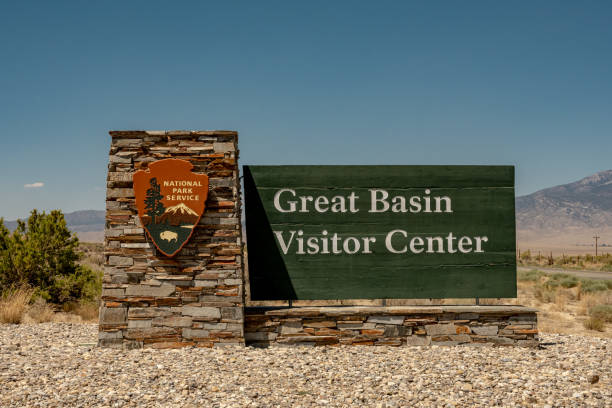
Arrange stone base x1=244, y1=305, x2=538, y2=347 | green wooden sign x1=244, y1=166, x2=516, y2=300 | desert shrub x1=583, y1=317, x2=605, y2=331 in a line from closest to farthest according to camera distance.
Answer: stone base x1=244, y1=305, x2=538, y2=347 → green wooden sign x1=244, y1=166, x2=516, y2=300 → desert shrub x1=583, y1=317, x2=605, y2=331

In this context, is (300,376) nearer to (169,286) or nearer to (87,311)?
(169,286)

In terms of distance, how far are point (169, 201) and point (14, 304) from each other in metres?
5.10

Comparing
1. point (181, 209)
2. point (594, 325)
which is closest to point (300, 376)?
point (181, 209)

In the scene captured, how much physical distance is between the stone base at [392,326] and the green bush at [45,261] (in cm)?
696

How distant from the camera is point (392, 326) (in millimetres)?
8328

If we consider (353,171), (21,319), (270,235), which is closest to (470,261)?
(353,171)

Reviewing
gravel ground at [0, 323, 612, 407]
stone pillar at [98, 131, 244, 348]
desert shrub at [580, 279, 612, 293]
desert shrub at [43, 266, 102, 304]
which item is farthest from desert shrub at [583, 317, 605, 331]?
desert shrub at [43, 266, 102, 304]

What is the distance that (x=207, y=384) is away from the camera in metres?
6.16

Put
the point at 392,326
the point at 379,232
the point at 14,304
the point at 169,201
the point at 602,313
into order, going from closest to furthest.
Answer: the point at 169,201, the point at 392,326, the point at 379,232, the point at 14,304, the point at 602,313

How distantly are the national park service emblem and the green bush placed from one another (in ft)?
20.3

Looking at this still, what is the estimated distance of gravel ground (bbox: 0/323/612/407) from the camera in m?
5.73

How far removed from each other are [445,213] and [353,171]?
6.03 feet

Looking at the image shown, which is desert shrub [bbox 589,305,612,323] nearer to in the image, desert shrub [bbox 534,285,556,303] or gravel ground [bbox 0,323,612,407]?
desert shrub [bbox 534,285,556,303]

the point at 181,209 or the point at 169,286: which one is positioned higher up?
the point at 181,209
